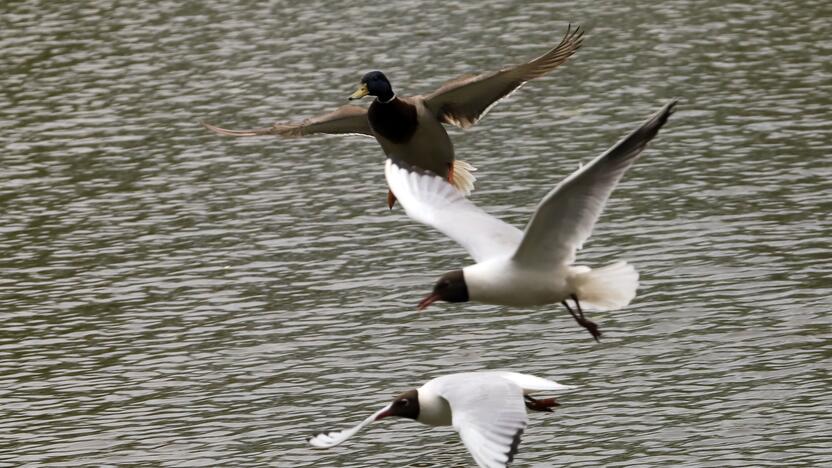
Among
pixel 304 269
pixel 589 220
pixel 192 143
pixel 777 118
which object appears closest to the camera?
pixel 589 220

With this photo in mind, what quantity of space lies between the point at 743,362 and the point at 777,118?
7.82m

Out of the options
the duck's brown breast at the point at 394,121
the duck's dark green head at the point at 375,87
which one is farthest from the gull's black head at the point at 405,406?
the duck's dark green head at the point at 375,87

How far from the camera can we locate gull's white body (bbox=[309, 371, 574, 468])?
956cm

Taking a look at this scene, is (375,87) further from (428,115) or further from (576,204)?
(576,204)

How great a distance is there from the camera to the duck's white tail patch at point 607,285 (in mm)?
10648

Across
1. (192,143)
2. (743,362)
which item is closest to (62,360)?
(743,362)

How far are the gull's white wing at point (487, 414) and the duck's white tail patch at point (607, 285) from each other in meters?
0.80

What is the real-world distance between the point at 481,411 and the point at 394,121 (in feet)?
14.2

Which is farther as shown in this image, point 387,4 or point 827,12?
point 387,4

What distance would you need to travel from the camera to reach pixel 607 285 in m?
10.7

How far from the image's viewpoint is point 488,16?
1115 inches

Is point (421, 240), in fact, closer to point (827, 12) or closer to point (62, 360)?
point (62, 360)

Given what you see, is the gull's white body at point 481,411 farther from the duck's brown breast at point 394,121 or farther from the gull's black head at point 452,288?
the duck's brown breast at point 394,121

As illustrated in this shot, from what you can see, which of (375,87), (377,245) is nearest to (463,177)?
(375,87)
